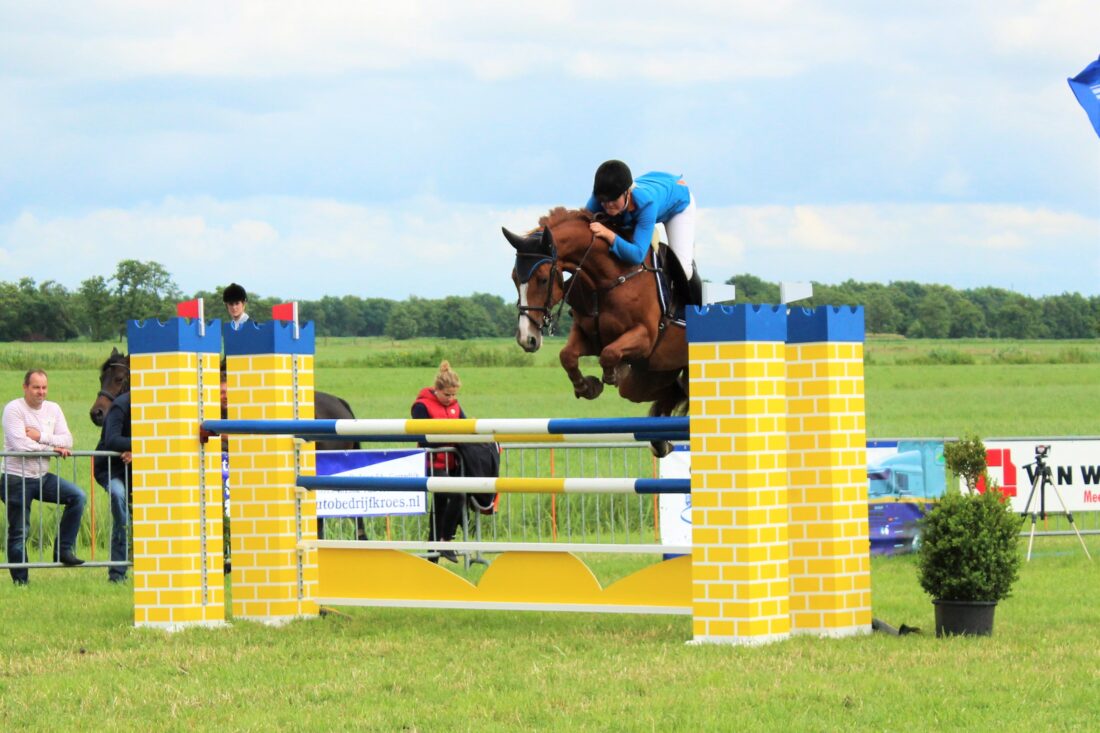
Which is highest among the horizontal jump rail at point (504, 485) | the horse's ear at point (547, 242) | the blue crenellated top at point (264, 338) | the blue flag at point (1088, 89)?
the blue flag at point (1088, 89)

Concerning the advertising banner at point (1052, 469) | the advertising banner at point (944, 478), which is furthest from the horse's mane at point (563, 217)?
the advertising banner at point (1052, 469)

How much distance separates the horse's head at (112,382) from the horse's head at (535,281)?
5.23 m

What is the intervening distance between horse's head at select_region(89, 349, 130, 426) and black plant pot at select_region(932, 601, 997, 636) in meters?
7.17

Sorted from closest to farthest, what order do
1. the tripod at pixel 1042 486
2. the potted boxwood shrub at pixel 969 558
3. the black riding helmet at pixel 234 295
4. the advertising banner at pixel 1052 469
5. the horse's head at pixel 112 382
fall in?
1. the potted boxwood shrub at pixel 969 558
2. the black riding helmet at pixel 234 295
3. the horse's head at pixel 112 382
4. the tripod at pixel 1042 486
5. the advertising banner at pixel 1052 469

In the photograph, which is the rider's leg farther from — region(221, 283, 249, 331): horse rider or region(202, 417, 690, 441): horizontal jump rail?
region(221, 283, 249, 331): horse rider

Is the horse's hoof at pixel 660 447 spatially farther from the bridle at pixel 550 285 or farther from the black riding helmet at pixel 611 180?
the black riding helmet at pixel 611 180

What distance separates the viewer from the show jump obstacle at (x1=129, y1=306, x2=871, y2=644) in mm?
7547

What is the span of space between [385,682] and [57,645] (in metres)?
2.39

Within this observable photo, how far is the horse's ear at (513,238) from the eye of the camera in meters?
8.38

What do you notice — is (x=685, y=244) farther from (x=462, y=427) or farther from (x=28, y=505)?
(x=28, y=505)

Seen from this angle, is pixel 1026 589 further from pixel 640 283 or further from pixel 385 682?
pixel 385 682

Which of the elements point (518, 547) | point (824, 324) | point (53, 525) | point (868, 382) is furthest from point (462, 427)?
point (868, 382)

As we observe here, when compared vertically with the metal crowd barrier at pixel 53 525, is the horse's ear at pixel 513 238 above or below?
above

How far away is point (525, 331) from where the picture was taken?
26.7ft
